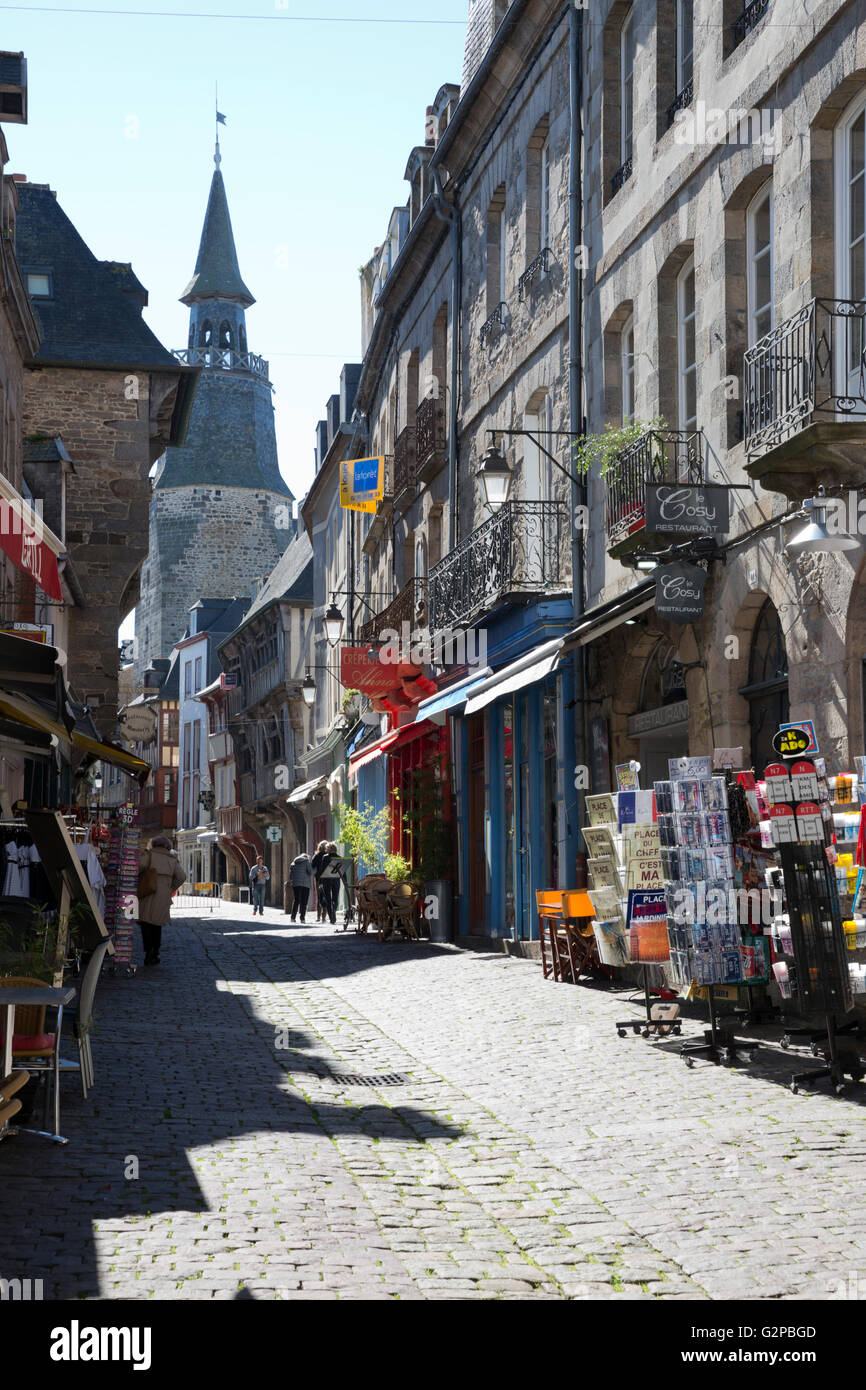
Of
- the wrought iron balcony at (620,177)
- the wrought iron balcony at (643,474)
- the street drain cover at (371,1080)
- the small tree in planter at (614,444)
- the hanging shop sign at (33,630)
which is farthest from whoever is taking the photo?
the hanging shop sign at (33,630)

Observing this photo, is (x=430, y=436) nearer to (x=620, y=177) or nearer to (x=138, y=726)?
(x=620, y=177)

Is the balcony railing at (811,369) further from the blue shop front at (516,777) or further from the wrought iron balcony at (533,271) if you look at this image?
the wrought iron balcony at (533,271)

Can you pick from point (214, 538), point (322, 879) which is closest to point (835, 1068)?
point (322, 879)

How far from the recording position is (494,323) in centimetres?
2102

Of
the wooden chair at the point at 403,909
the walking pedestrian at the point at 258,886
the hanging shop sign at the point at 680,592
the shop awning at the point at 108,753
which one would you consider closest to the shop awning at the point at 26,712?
the shop awning at the point at 108,753

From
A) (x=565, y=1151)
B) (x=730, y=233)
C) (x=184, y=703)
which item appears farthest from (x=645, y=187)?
(x=184, y=703)

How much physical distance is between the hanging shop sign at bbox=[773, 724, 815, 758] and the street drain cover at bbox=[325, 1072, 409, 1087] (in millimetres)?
2911

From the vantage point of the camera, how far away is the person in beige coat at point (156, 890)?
1845 cm

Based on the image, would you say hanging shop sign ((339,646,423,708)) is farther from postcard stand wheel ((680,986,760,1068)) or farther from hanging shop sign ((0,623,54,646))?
postcard stand wheel ((680,986,760,1068))

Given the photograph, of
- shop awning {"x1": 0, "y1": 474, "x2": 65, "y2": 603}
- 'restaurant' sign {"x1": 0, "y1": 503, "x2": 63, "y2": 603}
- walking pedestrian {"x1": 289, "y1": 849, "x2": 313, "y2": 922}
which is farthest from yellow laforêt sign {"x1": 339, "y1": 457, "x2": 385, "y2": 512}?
'restaurant' sign {"x1": 0, "y1": 503, "x2": 63, "y2": 603}

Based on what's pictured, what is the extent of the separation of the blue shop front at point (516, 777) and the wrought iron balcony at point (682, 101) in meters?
4.75

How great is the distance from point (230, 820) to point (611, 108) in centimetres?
5109
